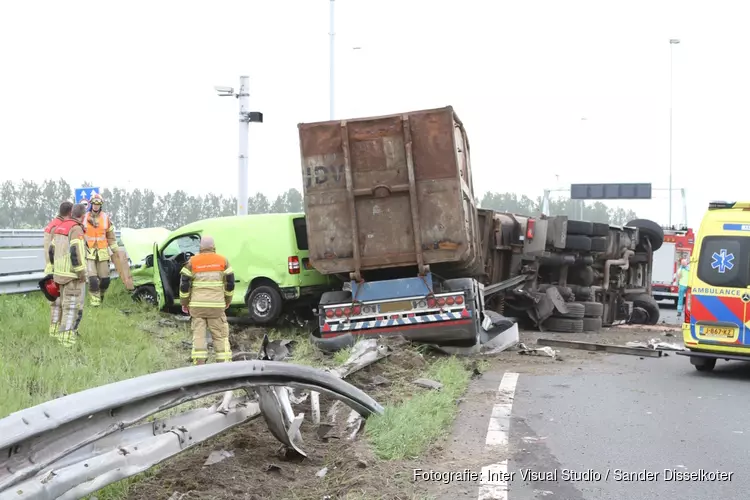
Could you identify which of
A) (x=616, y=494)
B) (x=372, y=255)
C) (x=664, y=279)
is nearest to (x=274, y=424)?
(x=616, y=494)

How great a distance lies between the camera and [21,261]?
20.1m

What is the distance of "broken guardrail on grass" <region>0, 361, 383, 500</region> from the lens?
286 cm

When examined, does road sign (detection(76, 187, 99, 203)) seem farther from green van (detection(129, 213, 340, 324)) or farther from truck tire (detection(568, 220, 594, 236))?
truck tire (detection(568, 220, 594, 236))

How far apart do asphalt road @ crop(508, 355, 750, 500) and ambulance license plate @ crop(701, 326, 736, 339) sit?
525 millimetres

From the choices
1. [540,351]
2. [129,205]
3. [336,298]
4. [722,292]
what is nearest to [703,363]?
[722,292]

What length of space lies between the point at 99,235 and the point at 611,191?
29049 mm

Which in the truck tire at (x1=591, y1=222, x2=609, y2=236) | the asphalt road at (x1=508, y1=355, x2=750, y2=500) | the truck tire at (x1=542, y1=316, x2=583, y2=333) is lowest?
the truck tire at (x1=542, y1=316, x2=583, y2=333)

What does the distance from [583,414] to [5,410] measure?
472cm

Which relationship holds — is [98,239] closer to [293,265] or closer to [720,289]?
[293,265]

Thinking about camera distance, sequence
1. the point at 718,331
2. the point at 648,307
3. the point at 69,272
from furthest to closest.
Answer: the point at 648,307 < the point at 718,331 < the point at 69,272

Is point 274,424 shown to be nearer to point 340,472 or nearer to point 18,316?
point 340,472

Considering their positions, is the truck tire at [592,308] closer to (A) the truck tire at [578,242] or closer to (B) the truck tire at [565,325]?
(B) the truck tire at [565,325]

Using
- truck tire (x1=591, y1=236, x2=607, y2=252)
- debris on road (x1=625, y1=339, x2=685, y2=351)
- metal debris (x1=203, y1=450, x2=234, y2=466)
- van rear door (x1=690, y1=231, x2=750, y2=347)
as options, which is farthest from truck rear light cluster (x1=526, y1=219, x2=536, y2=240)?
metal debris (x1=203, y1=450, x2=234, y2=466)

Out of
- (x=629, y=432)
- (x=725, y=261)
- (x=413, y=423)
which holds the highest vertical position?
(x=725, y=261)
